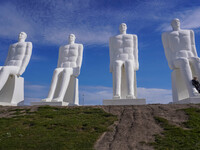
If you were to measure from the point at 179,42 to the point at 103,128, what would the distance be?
329 inches

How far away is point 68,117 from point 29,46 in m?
7.92

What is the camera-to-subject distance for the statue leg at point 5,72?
1412 cm

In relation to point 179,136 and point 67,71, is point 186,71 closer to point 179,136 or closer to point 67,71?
point 179,136

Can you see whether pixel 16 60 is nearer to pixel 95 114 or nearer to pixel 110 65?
pixel 110 65

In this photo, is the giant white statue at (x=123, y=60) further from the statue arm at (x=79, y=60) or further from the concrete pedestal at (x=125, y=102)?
the statue arm at (x=79, y=60)

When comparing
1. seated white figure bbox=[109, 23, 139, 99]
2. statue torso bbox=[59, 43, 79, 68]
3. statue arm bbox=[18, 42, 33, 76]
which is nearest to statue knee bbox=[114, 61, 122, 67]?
seated white figure bbox=[109, 23, 139, 99]

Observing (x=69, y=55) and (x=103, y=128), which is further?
(x=69, y=55)

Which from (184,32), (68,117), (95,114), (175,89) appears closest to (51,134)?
(68,117)

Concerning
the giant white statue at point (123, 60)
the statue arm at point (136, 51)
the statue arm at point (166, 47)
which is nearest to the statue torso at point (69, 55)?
A: the giant white statue at point (123, 60)

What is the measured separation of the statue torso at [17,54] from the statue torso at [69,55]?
8.37 ft

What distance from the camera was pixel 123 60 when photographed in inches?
542

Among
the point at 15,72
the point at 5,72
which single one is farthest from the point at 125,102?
the point at 5,72

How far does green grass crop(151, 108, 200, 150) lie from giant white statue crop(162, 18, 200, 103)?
15.3ft

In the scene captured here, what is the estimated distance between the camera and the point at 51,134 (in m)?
7.36
